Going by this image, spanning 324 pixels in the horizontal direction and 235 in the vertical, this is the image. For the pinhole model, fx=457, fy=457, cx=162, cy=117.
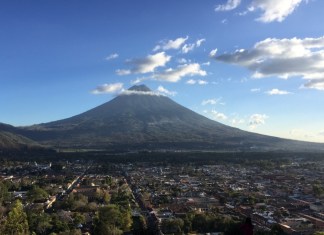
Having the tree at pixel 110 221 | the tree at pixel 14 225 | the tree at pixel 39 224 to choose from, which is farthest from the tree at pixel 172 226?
the tree at pixel 14 225

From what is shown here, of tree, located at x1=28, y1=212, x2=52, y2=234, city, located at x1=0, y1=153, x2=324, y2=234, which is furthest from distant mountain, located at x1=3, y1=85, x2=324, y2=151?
tree, located at x1=28, y1=212, x2=52, y2=234

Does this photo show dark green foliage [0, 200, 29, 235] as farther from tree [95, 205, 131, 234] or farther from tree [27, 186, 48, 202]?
tree [27, 186, 48, 202]

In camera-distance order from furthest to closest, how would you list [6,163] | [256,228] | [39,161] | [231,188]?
1. [39,161]
2. [6,163]
3. [231,188]
4. [256,228]

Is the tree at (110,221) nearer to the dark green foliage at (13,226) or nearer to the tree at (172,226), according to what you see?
the tree at (172,226)

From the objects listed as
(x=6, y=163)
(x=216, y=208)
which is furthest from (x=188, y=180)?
(x=6, y=163)

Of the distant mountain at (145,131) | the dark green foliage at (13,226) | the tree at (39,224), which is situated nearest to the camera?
the dark green foliage at (13,226)

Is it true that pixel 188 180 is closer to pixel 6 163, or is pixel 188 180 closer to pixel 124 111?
pixel 6 163

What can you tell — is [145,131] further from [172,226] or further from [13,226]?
[13,226]

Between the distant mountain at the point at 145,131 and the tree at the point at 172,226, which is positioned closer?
the tree at the point at 172,226
